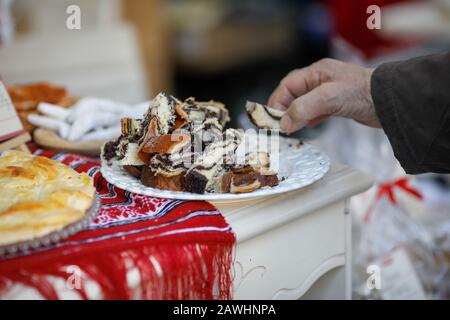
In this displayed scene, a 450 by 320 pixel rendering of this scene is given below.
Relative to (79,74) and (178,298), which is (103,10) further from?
(178,298)

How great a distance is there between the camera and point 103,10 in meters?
2.47

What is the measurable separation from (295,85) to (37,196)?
50 centimetres

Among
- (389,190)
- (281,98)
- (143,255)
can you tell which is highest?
(281,98)

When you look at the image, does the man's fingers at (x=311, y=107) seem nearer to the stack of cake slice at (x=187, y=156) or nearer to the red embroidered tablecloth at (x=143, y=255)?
the stack of cake slice at (x=187, y=156)

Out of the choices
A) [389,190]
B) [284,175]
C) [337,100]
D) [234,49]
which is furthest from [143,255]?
[234,49]

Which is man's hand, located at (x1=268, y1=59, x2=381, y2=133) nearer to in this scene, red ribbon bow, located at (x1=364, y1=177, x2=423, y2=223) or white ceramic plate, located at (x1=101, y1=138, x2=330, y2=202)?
white ceramic plate, located at (x1=101, y1=138, x2=330, y2=202)

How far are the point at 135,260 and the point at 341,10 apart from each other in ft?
7.54

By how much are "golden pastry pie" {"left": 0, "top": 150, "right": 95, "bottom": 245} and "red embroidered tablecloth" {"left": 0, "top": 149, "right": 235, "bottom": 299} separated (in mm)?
33

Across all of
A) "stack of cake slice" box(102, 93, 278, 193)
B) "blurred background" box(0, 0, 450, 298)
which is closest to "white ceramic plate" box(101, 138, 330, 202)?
"stack of cake slice" box(102, 93, 278, 193)

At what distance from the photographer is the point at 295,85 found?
1021 mm

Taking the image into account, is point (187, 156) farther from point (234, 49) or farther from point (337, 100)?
point (234, 49)
